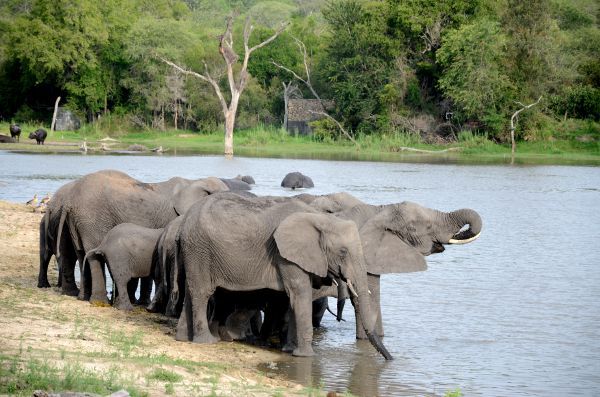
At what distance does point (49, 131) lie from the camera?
67250mm

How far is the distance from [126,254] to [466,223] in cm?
384

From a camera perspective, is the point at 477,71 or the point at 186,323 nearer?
the point at 186,323

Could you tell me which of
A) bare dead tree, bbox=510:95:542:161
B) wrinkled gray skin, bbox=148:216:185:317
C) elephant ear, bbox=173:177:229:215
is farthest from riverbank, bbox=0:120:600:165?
wrinkled gray skin, bbox=148:216:185:317

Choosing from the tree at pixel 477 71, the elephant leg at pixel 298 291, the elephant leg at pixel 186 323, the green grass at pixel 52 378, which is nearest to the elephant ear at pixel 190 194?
the elephant leg at pixel 186 323

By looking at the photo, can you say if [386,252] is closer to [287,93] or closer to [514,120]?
[514,120]

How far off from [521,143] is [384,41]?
915 centimetres

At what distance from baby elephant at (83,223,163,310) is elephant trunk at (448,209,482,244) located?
3.42m

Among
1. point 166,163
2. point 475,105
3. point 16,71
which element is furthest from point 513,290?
point 16,71

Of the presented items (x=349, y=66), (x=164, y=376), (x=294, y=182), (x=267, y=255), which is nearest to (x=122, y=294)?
(x=267, y=255)

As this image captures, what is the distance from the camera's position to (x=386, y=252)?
11.6 metres

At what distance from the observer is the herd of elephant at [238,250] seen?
10555 millimetres

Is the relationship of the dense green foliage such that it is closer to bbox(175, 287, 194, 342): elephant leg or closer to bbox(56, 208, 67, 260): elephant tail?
bbox(56, 208, 67, 260): elephant tail

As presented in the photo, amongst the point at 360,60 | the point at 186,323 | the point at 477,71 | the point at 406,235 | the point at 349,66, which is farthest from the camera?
the point at 349,66

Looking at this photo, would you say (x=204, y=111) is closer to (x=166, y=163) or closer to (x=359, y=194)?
(x=166, y=163)
